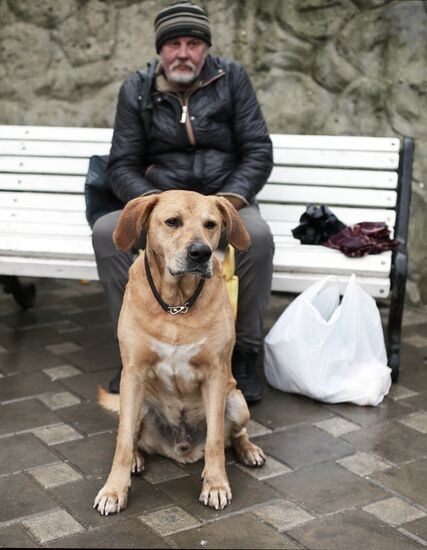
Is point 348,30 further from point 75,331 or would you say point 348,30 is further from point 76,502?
point 76,502

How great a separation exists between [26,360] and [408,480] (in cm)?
232

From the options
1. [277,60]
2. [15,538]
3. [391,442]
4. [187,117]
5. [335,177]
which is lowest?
[15,538]

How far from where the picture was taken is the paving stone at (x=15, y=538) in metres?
3.15

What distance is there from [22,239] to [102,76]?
184cm

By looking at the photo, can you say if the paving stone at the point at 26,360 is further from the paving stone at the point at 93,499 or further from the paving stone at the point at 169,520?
the paving stone at the point at 169,520

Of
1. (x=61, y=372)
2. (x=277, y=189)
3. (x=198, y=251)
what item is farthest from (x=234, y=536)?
(x=277, y=189)

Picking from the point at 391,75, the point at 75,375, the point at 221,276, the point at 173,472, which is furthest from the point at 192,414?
the point at 391,75

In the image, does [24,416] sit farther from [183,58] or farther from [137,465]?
[183,58]

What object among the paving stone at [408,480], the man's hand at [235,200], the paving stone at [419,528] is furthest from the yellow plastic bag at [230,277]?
the paving stone at [419,528]

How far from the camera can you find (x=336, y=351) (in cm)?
451

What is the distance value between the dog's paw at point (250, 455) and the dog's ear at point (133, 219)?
1.00 metres

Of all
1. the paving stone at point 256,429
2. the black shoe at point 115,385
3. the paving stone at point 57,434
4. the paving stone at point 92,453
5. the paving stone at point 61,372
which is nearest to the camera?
the paving stone at point 92,453

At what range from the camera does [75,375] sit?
4906 mm

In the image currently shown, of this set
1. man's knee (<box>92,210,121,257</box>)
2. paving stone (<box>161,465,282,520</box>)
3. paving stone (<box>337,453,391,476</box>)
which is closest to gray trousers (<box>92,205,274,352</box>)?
man's knee (<box>92,210,121,257</box>)
